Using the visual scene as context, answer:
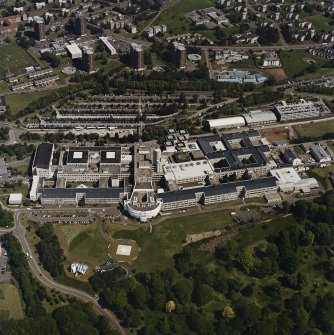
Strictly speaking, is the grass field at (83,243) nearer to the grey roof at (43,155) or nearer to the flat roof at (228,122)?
the grey roof at (43,155)

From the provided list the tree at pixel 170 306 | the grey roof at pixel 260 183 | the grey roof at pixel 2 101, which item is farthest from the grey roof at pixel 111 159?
the tree at pixel 170 306

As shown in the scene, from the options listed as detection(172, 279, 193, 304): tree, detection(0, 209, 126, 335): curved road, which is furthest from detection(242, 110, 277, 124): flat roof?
detection(0, 209, 126, 335): curved road

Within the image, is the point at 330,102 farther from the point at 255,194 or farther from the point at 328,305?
the point at 328,305

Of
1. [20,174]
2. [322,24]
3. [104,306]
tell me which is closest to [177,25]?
[322,24]

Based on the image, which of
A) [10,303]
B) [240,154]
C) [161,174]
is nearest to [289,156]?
[240,154]

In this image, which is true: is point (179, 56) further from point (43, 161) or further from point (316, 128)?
point (43, 161)

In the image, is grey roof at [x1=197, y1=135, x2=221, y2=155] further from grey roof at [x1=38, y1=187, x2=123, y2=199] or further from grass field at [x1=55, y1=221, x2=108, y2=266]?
grass field at [x1=55, y1=221, x2=108, y2=266]

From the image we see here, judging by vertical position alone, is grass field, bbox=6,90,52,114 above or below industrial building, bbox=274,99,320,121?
below
